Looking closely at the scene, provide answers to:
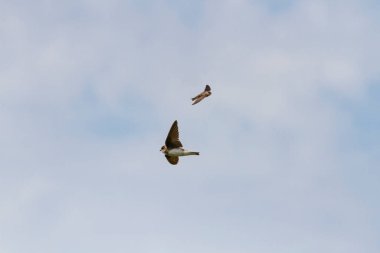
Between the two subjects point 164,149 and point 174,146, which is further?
point 164,149

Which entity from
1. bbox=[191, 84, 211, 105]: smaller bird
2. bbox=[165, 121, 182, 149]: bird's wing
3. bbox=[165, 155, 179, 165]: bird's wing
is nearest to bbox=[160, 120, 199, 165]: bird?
bbox=[165, 121, 182, 149]: bird's wing

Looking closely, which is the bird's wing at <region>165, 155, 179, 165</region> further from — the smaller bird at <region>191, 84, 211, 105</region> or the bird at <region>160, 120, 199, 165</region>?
the smaller bird at <region>191, 84, 211, 105</region>

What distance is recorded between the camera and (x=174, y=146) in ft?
221

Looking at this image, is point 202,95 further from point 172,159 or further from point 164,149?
point 164,149

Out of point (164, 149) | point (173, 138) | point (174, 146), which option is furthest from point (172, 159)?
point (173, 138)

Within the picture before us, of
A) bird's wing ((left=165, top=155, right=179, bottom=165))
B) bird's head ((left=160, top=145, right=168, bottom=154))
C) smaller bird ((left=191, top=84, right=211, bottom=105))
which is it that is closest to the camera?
bird's head ((left=160, top=145, right=168, bottom=154))

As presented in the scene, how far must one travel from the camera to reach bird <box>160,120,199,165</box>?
6666 cm

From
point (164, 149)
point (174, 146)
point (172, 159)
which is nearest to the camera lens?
point (174, 146)

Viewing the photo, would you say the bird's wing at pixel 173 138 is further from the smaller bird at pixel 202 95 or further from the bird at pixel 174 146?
the smaller bird at pixel 202 95

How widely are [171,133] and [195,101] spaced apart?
6.37 m

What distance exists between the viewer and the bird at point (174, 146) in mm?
66662

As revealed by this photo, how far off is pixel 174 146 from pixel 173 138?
28.3 inches

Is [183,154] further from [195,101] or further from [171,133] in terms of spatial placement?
[195,101]

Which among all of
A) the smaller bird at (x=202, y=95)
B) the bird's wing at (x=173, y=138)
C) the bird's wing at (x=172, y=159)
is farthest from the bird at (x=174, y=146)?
the smaller bird at (x=202, y=95)
